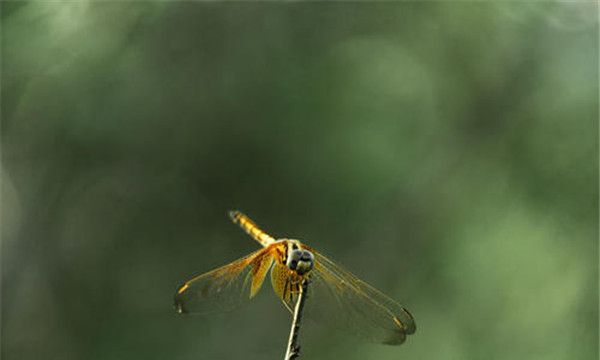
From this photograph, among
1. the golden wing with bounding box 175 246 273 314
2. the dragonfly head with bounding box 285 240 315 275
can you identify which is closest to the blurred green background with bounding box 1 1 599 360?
the golden wing with bounding box 175 246 273 314

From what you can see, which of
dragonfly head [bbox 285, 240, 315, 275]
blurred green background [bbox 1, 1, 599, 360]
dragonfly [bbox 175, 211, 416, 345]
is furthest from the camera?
blurred green background [bbox 1, 1, 599, 360]

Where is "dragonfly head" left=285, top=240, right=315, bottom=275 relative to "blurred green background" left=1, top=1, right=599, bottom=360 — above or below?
below

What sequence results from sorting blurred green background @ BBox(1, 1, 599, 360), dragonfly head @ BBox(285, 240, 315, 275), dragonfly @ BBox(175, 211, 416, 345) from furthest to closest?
blurred green background @ BBox(1, 1, 599, 360), dragonfly @ BBox(175, 211, 416, 345), dragonfly head @ BBox(285, 240, 315, 275)

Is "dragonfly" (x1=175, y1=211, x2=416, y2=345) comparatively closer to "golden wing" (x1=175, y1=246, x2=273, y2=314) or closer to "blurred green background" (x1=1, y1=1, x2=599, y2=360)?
"golden wing" (x1=175, y1=246, x2=273, y2=314)

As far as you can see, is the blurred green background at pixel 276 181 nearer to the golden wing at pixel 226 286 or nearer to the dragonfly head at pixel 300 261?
the golden wing at pixel 226 286

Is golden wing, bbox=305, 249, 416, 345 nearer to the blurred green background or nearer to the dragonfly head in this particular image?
the dragonfly head

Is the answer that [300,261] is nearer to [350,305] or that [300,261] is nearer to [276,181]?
[350,305]

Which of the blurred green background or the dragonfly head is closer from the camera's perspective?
the dragonfly head

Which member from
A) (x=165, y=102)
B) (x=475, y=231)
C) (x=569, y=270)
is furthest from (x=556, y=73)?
(x=165, y=102)
